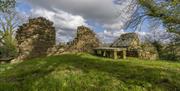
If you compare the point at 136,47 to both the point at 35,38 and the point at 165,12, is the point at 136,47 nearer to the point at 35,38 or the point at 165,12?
the point at 35,38

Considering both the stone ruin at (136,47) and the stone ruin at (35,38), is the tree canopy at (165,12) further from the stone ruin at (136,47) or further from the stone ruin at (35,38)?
the stone ruin at (35,38)

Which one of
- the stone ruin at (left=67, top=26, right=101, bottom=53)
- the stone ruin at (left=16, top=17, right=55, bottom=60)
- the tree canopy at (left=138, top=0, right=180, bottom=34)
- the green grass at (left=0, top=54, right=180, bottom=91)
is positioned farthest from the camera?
the stone ruin at (left=67, top=26, right=101, bottom=53)

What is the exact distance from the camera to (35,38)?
75.7 feet

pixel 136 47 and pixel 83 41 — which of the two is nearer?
pixel 83 41

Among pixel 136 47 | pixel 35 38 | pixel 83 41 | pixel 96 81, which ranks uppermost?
pixel 35 38

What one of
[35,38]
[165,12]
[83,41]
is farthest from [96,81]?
[35,38]

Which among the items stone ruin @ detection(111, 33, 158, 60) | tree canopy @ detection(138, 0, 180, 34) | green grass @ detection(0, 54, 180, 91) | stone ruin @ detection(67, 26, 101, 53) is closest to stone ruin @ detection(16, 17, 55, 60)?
stone ruin @ detection(67, 26, 101, 53)

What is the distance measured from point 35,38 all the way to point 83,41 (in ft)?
13.9

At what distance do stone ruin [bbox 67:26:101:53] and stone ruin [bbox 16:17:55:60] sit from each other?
2.05 metres

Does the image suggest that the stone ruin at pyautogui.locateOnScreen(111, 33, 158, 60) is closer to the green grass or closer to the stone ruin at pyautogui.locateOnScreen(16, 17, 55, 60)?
the stone ruin at pyautogui.locateOnScreen(16, 17, 55, 60)

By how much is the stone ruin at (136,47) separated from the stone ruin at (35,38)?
6.39 m

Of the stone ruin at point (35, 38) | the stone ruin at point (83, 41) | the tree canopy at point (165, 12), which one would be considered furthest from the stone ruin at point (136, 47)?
the tree canopy at point (165, 12)

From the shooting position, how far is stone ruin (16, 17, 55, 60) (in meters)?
22.7

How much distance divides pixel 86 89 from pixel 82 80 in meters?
1.01
